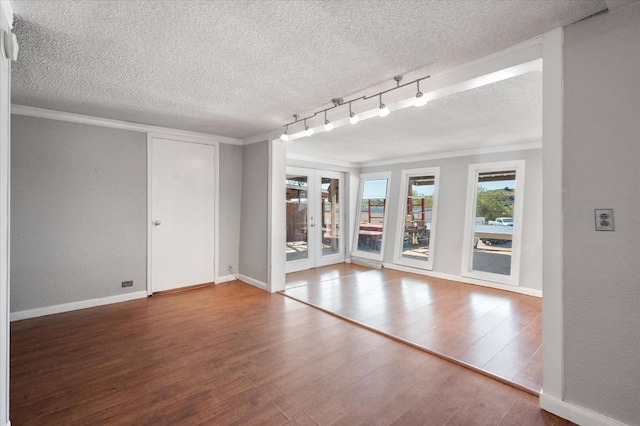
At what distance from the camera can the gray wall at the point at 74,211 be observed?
3291 millimetres

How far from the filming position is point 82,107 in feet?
10.9

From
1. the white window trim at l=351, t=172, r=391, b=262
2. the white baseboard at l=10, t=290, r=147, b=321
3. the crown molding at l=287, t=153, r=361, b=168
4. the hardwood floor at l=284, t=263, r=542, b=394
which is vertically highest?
the crown molding at l=287, t=153, r=361, b=168

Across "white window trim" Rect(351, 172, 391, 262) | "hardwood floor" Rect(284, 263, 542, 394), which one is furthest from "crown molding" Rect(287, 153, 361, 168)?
"hardwood floor" Rect(284, 263, 542, 394)

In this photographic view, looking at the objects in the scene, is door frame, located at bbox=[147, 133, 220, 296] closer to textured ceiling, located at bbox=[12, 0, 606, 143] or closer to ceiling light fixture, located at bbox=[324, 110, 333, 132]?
textured ceiling, located at bbox=[12, 0, 606, 143]

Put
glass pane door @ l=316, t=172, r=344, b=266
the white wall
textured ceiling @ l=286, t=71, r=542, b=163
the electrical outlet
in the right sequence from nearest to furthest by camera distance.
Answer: the white wall
the electrical outlet
textured ceiling @ l=286, t=71, r=542, b=163
glass pane door @ l=316, t=172, r=344, b=266

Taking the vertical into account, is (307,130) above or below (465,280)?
above

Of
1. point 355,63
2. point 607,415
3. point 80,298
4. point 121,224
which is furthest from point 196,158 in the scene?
point 607,415

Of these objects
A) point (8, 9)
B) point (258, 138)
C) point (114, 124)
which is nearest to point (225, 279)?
point (258, 138)

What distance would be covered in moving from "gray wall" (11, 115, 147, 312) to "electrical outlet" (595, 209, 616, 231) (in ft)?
15.2

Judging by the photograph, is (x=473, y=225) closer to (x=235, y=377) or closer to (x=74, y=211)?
(x=235, y=377)

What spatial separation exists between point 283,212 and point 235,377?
100 inches

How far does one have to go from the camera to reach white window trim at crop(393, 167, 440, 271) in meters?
5.67

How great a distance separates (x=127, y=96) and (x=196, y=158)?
5.18ft

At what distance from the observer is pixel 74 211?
359 centimetres
